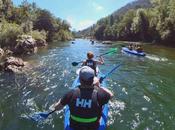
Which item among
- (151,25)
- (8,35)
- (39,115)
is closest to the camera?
(39,115)

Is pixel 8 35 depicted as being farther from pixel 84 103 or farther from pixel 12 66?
pixel 84 103

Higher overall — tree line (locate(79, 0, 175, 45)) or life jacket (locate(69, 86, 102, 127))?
life jacket (locate(69, 86, 102, 127))

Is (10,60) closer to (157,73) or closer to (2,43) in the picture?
(157,73)

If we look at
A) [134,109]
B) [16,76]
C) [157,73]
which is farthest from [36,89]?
[157,73]

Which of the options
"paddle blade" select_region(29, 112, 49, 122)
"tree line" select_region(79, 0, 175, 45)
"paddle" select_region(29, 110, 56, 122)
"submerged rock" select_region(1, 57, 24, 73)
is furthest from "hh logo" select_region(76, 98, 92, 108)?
"tree line" select_region(79, 0, 175, 45)

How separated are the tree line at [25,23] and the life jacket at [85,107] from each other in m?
31.8

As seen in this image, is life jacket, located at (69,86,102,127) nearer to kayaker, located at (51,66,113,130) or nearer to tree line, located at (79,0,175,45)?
kayaker, located at (51,66,113,130)

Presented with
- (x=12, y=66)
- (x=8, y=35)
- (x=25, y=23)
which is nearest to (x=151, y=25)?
(x=25, y=23)

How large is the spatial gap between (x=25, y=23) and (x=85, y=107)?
50.1 metres

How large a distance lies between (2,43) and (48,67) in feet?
48.3

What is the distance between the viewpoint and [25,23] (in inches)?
2124

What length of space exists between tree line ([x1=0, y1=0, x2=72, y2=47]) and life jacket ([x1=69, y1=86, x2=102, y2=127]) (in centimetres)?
3181

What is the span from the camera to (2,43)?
1422 inches

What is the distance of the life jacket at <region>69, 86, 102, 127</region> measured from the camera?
19.7 ft
